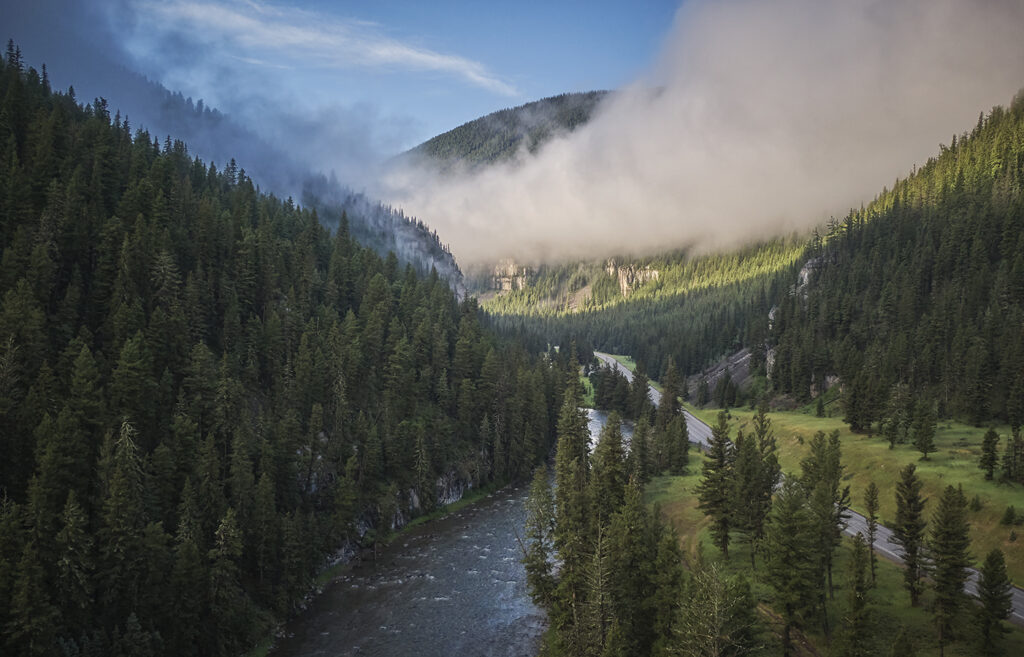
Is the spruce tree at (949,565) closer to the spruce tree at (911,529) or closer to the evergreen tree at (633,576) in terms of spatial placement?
the spruce tree at (911,529)

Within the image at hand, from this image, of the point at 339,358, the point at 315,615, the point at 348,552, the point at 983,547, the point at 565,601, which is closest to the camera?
the point at 565,601

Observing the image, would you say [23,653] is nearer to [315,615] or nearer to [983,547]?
[315,615]

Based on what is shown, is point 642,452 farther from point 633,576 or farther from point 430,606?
point 633,576

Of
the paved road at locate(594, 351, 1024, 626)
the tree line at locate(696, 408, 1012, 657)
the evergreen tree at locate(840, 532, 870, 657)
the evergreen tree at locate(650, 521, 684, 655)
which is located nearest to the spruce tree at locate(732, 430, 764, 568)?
the tree line at locate(696, 408, 1012, 657)

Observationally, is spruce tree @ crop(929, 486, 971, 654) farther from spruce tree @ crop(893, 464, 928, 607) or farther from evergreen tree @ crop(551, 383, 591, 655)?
evergreen tree @ crop(551, 383, 591, 655)

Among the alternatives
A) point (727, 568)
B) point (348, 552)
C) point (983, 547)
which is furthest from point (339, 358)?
point (983, 547)

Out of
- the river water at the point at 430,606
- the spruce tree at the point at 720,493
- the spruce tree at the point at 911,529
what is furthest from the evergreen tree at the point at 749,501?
the river water at the point at 430,606

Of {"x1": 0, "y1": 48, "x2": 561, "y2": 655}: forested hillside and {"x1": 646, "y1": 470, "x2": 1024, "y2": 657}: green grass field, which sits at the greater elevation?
{"x1": 0, "y1": 48, "x2": 561, "y2": 655}: forested hillside
